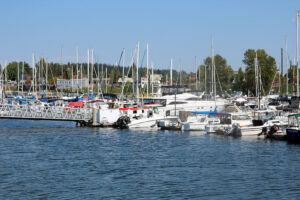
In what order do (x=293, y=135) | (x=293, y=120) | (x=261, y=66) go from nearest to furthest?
(x=293, y=135) → (x=293, y=120) → (x=261, y=66)

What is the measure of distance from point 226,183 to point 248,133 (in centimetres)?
2531

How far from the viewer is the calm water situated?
30.5 metres

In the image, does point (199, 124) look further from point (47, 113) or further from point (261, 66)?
point (261, 66)

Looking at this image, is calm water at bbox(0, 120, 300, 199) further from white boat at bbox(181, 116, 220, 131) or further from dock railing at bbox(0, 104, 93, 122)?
dock railing at bbox(0, 104, 93, 122)

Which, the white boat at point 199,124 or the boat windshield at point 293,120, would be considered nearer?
the boat windshield at point 293,120

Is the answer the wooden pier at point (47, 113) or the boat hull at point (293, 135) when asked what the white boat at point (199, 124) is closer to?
the boat hull at point (293, 135)

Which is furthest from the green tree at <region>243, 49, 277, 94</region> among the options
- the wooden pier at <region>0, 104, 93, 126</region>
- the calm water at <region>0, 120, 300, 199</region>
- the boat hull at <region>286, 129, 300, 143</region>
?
the boat hull at <region>286, 129, 300, 143</region>

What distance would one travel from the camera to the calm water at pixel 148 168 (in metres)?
30.5

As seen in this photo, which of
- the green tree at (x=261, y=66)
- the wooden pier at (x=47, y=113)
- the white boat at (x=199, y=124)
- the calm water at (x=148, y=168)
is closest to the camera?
the calm water at (x=148, y=168)

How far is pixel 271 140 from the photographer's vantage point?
5397 cm

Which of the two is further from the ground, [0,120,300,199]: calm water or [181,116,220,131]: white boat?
[181,116,220,131]: white boat

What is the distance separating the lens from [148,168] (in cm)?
3888

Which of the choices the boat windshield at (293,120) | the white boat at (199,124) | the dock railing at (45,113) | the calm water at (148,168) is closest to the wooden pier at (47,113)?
the dock railing at (45,113)

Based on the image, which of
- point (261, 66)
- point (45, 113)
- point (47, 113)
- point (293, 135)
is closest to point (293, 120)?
point (293, 135)
